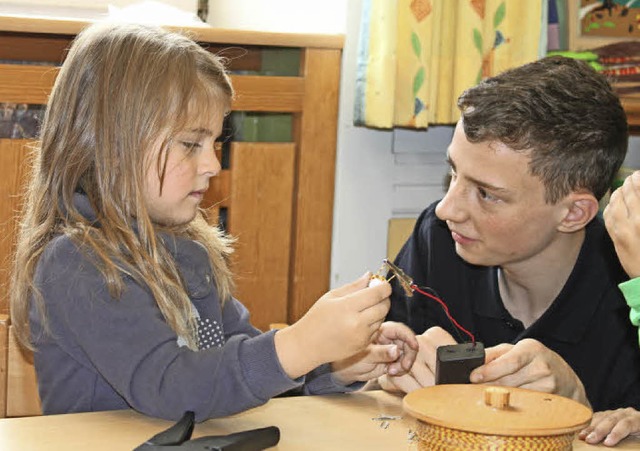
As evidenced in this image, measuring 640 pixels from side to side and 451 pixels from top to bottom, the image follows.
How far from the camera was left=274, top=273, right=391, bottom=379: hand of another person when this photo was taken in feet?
4.22

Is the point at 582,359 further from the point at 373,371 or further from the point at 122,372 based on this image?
the point at 122,372

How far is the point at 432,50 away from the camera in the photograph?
2762 millimetres

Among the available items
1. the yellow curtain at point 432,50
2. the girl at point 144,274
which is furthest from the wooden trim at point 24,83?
the girl at point 144,274

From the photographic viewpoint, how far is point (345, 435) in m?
1.26

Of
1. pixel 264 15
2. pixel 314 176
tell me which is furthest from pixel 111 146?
pixel 264 15

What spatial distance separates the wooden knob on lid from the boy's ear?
2.38 ft

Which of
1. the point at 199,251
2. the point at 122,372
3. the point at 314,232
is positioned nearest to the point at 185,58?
the point at 199,251

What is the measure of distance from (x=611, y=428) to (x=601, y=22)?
2.00 m

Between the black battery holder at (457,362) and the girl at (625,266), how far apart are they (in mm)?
158

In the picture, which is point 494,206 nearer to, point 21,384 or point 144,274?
point 144,274

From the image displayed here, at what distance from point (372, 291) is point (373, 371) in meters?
0.26

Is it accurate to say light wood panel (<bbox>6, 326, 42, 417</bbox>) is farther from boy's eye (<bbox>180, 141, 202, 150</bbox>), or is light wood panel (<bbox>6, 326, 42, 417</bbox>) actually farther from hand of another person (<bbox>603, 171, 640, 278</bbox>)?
hand of another person (<bbox>603, 171, 640, 278</bbox>)

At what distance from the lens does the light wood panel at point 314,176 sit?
9.09ft

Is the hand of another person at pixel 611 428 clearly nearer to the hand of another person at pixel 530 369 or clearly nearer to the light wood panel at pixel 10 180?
the hand of another person at pixel 530 369
